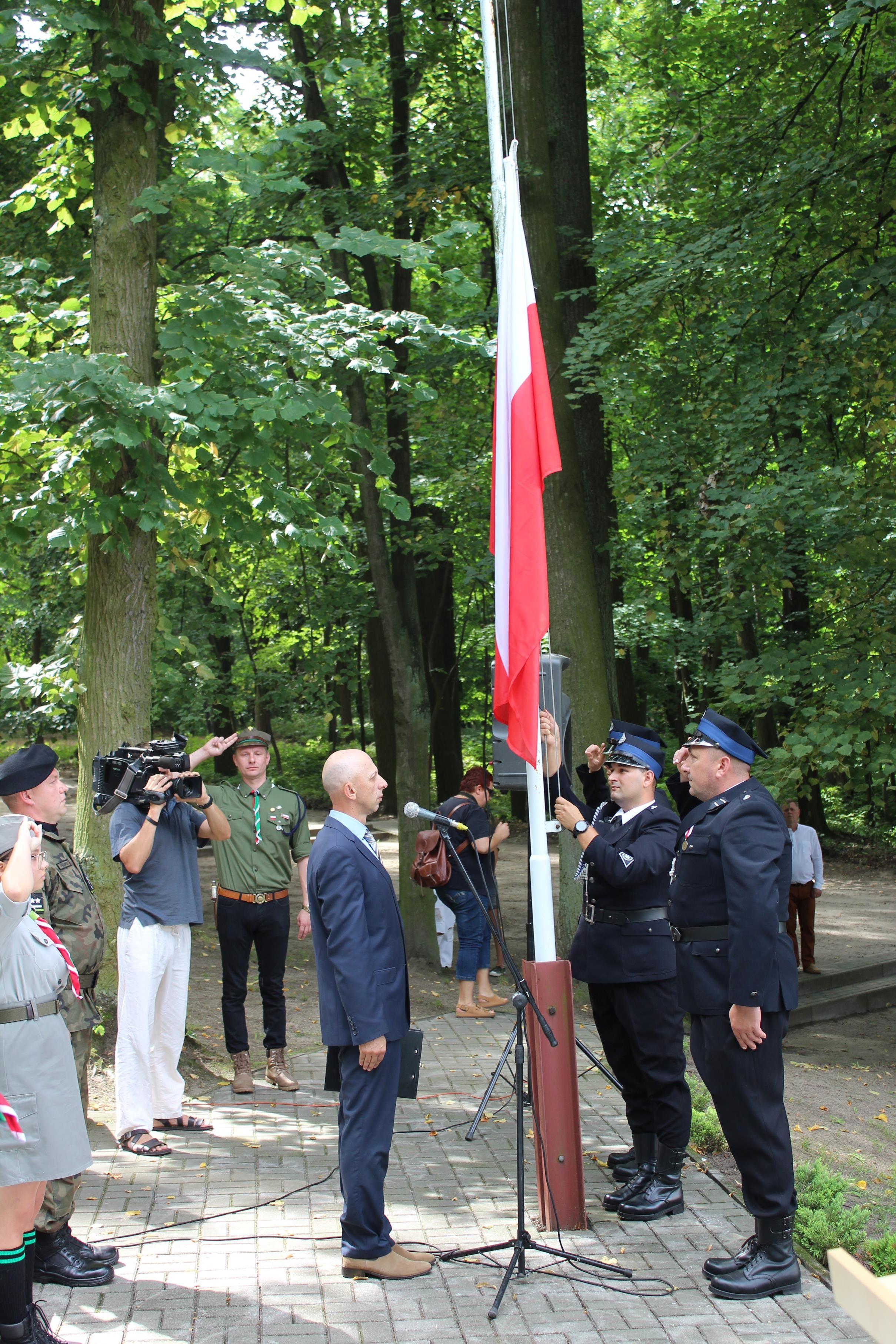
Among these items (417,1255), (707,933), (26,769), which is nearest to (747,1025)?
(707,933)

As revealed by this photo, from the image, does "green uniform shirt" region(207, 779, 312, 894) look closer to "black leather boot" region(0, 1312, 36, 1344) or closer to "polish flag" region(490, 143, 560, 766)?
"polish flag" region(490, 143, 560, 766)

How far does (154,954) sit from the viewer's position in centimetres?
637

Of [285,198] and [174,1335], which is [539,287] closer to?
[285,198]

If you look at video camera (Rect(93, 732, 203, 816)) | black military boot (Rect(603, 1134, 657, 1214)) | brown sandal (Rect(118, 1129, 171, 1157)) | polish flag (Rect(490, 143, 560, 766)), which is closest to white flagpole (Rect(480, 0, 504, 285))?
polish flag (Rect(490, 143, 560, 766))

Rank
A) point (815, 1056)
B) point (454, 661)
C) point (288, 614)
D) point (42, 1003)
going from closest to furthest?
1. point (42, 1003)
2. point (815, 1056)
3. point (288, 614)
4. point (454, 661)

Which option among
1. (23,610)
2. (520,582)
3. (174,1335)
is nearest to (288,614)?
(23,610)

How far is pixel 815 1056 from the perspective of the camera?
35.6ft

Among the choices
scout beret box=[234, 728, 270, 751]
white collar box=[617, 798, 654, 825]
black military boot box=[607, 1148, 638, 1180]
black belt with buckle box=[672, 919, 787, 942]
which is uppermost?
scout beret box=[234, 728, 270, 751]

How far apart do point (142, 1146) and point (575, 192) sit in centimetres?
1001

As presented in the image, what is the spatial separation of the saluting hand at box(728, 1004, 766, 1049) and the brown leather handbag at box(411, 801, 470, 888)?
519 centimetres

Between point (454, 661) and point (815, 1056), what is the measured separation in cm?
1384

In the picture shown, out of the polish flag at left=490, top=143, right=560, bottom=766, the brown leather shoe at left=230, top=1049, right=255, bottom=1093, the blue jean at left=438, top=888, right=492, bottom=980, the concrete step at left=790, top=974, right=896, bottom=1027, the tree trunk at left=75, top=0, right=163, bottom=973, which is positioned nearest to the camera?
the polish flag at left=490, top=143, right=560, bottom=766

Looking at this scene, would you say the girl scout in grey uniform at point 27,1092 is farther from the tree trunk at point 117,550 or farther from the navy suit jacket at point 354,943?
the tree trunk at point 117,550

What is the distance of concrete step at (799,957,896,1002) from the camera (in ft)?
42.5
